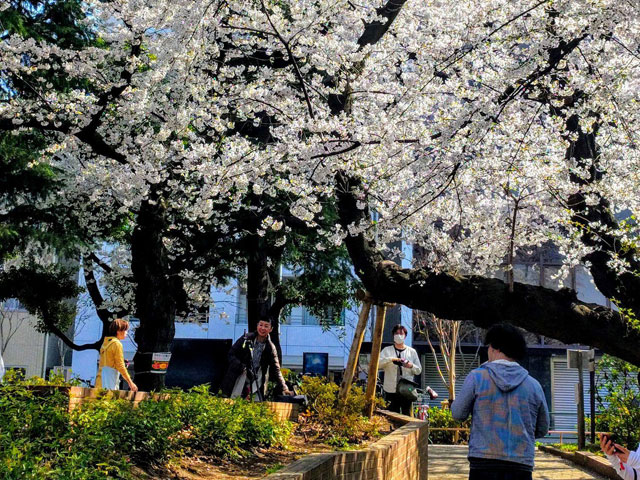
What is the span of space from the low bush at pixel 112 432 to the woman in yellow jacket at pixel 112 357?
85cm

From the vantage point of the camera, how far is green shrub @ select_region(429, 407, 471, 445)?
17406 millimetres

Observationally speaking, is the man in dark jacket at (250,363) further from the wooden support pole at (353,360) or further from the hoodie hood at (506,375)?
the hoodie hood at (506,375)

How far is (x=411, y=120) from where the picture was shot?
9.60m

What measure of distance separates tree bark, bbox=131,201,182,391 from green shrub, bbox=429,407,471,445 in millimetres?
7475

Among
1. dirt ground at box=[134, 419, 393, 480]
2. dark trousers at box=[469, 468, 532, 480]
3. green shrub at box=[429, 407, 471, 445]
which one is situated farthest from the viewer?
green shrub at box=[429, 407, 471, 445]

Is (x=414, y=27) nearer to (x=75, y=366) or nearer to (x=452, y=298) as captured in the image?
(x=452, y=298)

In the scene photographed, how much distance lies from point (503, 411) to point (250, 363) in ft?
16.0

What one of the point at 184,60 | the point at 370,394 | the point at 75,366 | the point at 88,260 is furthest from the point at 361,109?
the point at 75,366

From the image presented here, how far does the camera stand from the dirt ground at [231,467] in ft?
17.2

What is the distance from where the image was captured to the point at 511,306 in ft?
26.8

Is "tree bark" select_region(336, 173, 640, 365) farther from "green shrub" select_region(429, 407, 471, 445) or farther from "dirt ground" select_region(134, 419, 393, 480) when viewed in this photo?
"green shrub" select_region(429, 407, 471, 445)

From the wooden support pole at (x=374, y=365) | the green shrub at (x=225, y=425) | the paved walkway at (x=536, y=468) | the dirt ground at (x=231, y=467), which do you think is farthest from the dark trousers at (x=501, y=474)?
the paved walkway at (x=536, y=468)

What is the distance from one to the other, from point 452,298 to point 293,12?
412 cm

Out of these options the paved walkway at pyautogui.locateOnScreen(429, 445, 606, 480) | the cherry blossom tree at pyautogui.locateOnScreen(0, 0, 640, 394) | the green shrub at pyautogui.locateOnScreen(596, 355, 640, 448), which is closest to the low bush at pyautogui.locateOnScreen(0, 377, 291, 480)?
the cherry blossom tree at pyautogui.locateOnScreen(0, 0, 640, 394)
